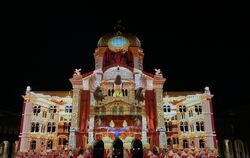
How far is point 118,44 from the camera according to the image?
4434 centimetres

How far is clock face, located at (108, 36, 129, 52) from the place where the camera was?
44344 millimetres

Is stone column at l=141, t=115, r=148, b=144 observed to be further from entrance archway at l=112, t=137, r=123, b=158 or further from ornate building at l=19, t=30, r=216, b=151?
entrance archway at l=112, t=137, r=123, b=158

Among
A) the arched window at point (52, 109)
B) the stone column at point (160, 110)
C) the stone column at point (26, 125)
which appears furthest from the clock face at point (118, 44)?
the stone column at point (26, 125)

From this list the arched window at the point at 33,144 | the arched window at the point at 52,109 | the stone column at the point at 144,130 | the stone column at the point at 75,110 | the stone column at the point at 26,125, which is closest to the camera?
the stone column at the point at 144,130

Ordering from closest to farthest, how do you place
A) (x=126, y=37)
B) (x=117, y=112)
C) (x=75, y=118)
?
(x=117, y=112) → (x=75, y=118) → (x=126, y=37)

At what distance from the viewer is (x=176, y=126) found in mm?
42062

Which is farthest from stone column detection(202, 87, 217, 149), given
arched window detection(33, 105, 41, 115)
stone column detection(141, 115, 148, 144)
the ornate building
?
arched window detection(33, 105, 41, 115)

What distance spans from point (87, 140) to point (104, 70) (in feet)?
36.4

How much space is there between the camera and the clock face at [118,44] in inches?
1746

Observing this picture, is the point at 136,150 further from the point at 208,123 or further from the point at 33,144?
the point at 33,144

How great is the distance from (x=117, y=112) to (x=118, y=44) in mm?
12144

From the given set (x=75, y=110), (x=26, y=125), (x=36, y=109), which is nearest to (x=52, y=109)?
(x=36, y=109)

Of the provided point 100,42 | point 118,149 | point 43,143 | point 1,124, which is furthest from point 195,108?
point 1,124

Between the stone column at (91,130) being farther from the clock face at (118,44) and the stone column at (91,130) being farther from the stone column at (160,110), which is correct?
the clock face at (118,44)
